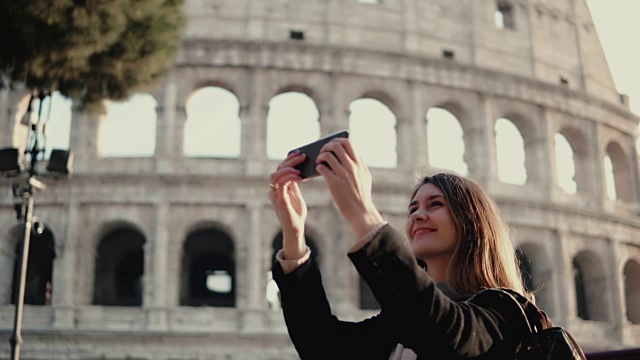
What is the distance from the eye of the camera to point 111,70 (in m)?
11.5

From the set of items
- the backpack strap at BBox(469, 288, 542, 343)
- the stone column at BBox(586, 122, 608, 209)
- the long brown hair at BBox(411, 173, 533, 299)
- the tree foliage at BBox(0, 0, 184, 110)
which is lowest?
the backpack strap at BBox(469, 288, 542, 343)

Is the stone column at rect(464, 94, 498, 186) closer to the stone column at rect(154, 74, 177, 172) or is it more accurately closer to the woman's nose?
the stone column at rect(154, 74, 177, 172)

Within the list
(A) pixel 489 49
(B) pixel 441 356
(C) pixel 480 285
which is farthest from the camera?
(A) pixel 489 49

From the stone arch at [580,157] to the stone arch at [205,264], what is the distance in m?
→ 11.4

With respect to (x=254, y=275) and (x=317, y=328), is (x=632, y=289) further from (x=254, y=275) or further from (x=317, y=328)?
(x=317, y=328)

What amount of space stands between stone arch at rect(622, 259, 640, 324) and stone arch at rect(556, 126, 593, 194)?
3059mm

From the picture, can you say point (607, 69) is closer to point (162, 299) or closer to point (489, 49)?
point (489, 49)

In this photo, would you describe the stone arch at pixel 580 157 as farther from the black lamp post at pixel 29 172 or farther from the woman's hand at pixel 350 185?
the woman's hand at pixel 350 185

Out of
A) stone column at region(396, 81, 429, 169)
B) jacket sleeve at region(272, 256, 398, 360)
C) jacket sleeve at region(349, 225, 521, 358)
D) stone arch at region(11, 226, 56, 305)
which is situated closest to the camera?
→ jacket sleeve at region(349, 225, 521, 358)

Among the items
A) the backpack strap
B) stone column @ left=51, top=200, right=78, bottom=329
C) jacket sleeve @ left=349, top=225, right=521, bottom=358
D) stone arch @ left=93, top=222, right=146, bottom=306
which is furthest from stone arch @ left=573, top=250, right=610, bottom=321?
jacket sleeve @ left=349, top=225, right=521, bottom=358

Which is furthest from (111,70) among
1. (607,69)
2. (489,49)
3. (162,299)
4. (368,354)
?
(607,69)

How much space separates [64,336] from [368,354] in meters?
17.7

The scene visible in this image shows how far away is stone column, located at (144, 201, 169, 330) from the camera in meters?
A: 18.7

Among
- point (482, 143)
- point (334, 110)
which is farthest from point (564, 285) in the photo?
point (334, 110)
